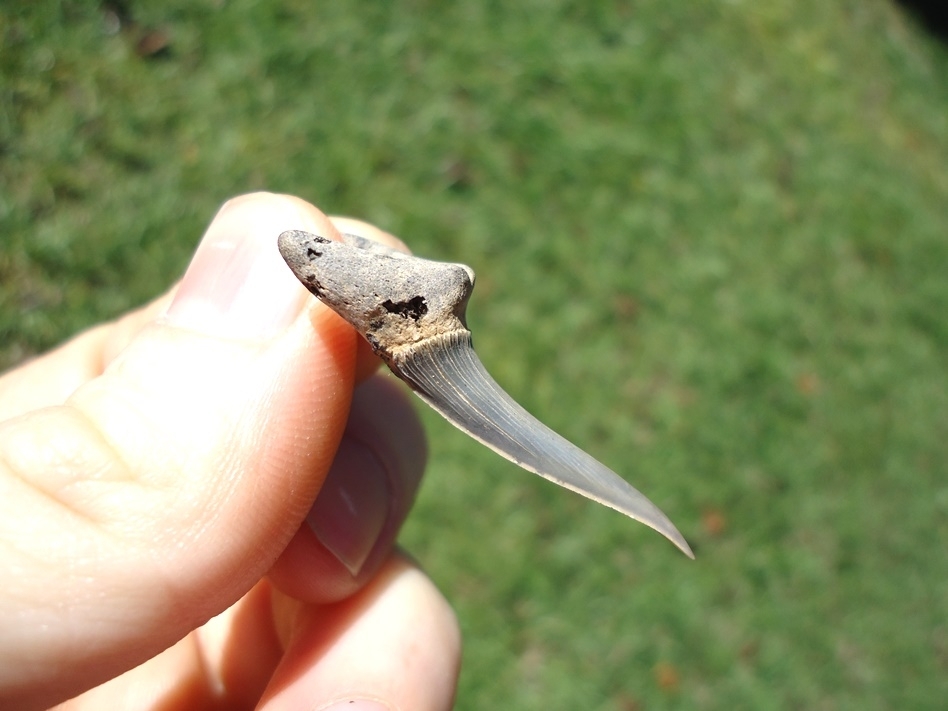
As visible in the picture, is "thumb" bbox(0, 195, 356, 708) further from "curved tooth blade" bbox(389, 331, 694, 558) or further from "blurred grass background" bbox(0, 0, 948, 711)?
"blurred grass background" bbox(0, 0, 948, 711)

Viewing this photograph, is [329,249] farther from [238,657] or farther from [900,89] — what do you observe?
[900,89]

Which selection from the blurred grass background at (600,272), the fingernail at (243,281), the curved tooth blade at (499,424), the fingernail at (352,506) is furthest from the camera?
the blurred grass background at (600,272)

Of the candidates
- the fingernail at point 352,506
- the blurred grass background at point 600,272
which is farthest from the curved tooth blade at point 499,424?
the blurred grass background at point 600,272

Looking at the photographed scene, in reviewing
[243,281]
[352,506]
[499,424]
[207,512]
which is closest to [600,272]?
[352,506]

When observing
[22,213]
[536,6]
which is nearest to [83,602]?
[22,213]

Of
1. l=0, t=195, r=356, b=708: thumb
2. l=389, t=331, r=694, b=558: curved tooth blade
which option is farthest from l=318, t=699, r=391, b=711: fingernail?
l=389, t=331, r=694, b=558: curved tooth blade

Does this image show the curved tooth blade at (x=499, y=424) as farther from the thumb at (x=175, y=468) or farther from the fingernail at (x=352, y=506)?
the fingernail at (x=352, y=506)

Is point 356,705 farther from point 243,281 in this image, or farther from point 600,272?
point 600,272
